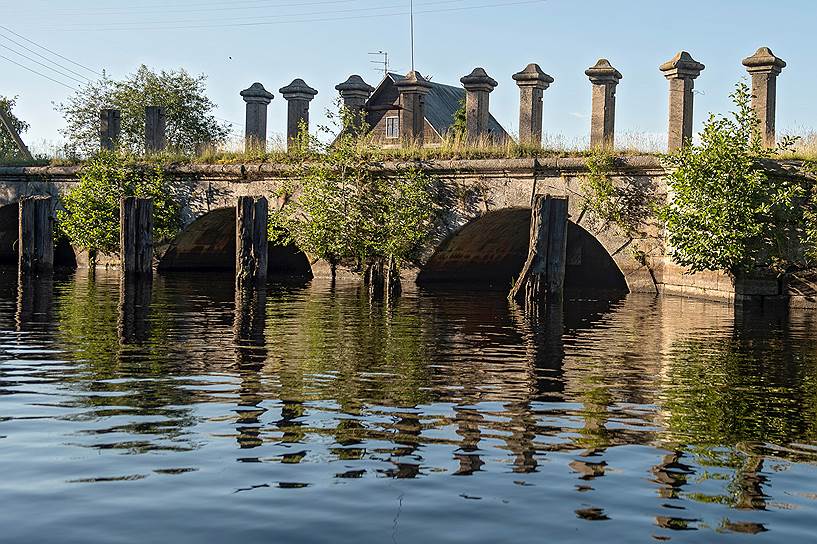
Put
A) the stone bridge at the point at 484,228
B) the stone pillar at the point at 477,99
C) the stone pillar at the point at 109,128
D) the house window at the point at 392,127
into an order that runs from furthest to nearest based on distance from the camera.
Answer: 1. the house window at the point at 392,127
2. the stone pillar at the point at 109,128
3. the stone pillar at the point at 477,99
4. the stone bridge at the point at 484,228

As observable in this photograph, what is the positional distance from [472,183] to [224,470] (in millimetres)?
17375

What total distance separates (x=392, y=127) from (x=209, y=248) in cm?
1457

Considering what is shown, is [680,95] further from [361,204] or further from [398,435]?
[398,435]

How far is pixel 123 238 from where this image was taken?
23.2 meters

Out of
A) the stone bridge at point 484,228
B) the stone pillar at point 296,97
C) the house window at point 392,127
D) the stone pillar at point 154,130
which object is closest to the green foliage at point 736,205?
the stone bridge at point 484,228

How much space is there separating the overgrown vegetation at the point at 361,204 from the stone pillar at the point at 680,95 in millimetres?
4879

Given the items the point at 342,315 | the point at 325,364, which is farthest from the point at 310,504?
the point at 342,315

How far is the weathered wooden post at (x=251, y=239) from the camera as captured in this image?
21.7 meters

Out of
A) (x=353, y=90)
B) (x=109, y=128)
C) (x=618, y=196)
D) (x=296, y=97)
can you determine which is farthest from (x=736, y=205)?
(x=109, y=128)

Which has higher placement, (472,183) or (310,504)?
(472,183)

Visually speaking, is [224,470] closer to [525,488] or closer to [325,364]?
[525,488]

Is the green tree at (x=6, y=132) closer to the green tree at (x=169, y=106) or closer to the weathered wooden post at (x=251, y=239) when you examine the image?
the green tree at (x=169, y=106)

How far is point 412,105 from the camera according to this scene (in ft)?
83.4

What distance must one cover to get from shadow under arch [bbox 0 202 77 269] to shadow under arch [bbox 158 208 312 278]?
146 inches
